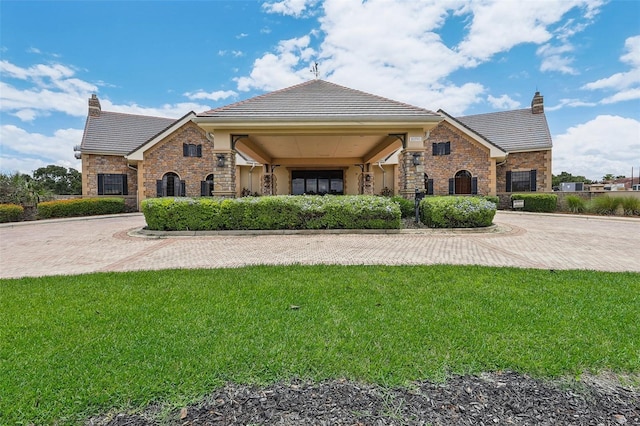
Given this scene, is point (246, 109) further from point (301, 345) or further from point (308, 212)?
point (301, 345)

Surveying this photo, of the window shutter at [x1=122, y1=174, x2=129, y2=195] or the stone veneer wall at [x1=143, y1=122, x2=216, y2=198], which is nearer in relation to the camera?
the stone veneer wall at [x1=143, y1=122, x2=216, y2=198]

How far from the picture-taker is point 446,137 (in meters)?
21.5

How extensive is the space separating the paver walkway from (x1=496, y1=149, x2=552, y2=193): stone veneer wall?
43.1ft

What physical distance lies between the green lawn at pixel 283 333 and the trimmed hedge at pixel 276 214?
5091 mm

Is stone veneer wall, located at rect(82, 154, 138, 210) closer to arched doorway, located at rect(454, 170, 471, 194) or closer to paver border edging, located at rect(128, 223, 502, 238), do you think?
paver border edging, located at rect(128, 223, 502, 238)

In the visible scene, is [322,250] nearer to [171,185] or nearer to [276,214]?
[276,214]

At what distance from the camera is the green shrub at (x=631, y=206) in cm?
1475

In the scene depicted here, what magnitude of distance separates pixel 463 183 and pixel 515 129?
6.80 m

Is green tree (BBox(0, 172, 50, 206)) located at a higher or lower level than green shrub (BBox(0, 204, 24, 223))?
higher

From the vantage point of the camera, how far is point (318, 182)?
2388 centimetres

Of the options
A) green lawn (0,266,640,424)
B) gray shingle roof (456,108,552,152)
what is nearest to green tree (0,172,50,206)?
green lawn (0,266,640,424)

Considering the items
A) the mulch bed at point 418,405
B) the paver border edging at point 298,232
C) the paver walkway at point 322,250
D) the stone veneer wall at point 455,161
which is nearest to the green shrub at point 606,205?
the stone veneer wall at point 455,161

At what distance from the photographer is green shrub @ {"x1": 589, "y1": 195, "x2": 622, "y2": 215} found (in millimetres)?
15172

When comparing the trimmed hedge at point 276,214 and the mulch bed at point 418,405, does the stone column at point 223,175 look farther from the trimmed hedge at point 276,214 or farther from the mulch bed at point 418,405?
the mulch bed at point 418,405
